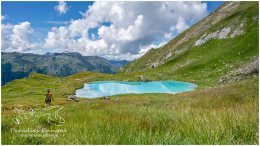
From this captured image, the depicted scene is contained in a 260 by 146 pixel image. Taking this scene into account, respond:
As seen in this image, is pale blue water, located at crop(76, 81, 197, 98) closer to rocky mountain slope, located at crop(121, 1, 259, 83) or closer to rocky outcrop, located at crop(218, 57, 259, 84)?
rocky outcrop, located at crop(218, 57, 259, 84)

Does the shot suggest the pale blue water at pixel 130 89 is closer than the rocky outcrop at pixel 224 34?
Yes

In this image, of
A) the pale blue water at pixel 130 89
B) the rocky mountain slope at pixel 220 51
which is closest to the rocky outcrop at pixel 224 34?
the rocky mountain slope at pixel 220 51

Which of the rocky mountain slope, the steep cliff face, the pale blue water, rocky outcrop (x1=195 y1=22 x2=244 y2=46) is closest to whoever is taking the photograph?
the pale blue water

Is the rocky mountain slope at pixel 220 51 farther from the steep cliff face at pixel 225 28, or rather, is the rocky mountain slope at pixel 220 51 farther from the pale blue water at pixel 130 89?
the pale blue water at pixel 130 89

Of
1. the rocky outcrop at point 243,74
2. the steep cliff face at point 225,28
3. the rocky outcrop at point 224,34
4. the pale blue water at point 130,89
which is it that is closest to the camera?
the pale blue water at point 130,89

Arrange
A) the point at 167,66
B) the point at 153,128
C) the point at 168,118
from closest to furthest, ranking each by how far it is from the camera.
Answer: the point at 153,128 < the point at 168,118 < the point at 167,66

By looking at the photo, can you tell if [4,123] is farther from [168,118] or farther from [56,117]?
[168,118]

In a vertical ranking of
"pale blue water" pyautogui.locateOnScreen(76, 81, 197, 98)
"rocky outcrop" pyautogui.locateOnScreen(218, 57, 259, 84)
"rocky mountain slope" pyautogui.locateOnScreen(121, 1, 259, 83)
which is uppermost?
"rocky mountain slope" pyautogui.locateOnScreen(121, 1, 259, 83)

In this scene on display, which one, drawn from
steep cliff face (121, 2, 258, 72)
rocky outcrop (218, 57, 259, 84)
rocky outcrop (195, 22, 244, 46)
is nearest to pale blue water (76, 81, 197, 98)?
rocky outcrop (218, 57, 259, 84)

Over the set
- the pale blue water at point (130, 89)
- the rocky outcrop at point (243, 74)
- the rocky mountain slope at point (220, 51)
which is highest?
the rocky mountain slope at point (220, 51)

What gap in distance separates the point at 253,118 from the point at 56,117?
4.12m

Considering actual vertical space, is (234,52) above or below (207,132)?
above

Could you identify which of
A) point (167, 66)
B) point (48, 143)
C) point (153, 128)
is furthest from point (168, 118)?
point (167, 66)

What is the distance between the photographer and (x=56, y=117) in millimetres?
8250
